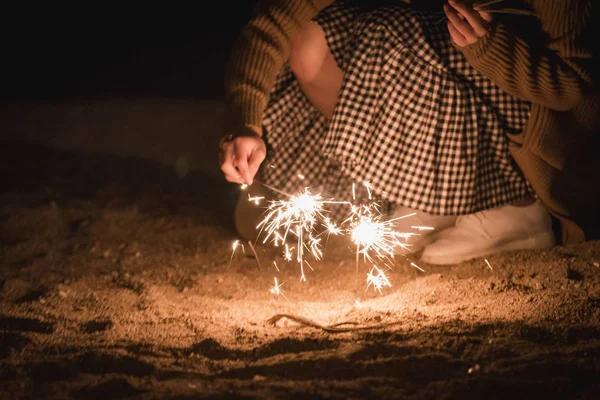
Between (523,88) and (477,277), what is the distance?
0.64 m

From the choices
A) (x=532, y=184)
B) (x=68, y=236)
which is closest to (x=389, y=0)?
(x=532, y=184)

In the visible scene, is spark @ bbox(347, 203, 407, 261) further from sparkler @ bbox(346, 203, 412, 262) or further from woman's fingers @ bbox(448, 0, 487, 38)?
woman's fingers @ bbox(448, 0, 487, 38)

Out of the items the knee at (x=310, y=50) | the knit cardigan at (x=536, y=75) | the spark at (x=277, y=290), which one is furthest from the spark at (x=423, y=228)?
the knee at (x=310, y=50)

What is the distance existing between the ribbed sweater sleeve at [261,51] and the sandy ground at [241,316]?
64cm

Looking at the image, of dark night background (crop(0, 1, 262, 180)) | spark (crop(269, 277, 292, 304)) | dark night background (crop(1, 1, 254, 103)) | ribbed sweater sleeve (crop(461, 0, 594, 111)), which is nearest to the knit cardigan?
ribbed sweater sleeve (crop(461, 0, 594, 111))

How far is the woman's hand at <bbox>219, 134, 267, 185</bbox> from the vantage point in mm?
1981

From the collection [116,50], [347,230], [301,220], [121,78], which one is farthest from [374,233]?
[116,50]

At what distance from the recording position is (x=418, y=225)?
2.34 meters

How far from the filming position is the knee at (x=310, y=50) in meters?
2.26

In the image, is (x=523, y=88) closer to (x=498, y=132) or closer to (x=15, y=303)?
(x=498, y=132)

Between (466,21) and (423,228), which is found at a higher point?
(466,21)

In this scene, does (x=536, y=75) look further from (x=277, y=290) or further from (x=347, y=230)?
(x=277, y=290)

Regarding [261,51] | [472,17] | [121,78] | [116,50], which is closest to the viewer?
[472,17]

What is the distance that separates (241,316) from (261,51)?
96 cm
